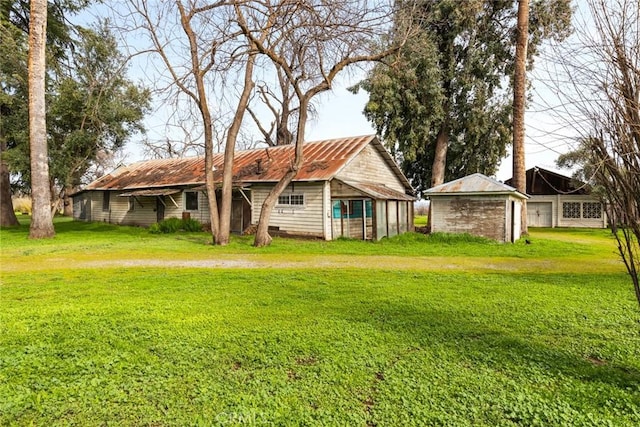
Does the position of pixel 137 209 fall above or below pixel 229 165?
below

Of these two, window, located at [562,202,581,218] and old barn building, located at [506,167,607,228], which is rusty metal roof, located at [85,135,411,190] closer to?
old barn building, located at [506,167,607,228]

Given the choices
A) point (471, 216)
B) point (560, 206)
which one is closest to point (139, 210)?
point (471, 216)

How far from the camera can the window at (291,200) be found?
15.5m

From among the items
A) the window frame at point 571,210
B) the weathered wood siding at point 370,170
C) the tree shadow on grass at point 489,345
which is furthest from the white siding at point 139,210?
the window frame at point 571,210

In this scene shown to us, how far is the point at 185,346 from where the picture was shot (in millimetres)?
3688

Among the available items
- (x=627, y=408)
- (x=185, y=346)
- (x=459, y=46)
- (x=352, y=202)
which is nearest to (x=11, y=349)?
(x=185, y=346)

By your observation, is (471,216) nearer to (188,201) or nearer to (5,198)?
(188,201)

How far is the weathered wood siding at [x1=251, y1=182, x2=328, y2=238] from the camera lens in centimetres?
1486

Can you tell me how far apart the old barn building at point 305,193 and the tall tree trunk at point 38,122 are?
5726mm

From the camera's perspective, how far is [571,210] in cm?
2270

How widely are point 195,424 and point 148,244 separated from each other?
1155 centimetres

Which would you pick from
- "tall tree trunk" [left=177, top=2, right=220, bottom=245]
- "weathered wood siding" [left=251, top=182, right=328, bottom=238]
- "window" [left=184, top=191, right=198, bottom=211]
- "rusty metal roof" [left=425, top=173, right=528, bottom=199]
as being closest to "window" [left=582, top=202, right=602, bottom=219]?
"rusty metal roof" [left=425, top=173, right=528, bottom=199]

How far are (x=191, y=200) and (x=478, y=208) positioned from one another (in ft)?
47.3

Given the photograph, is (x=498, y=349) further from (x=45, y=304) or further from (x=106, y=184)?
(x=106, y=184)
